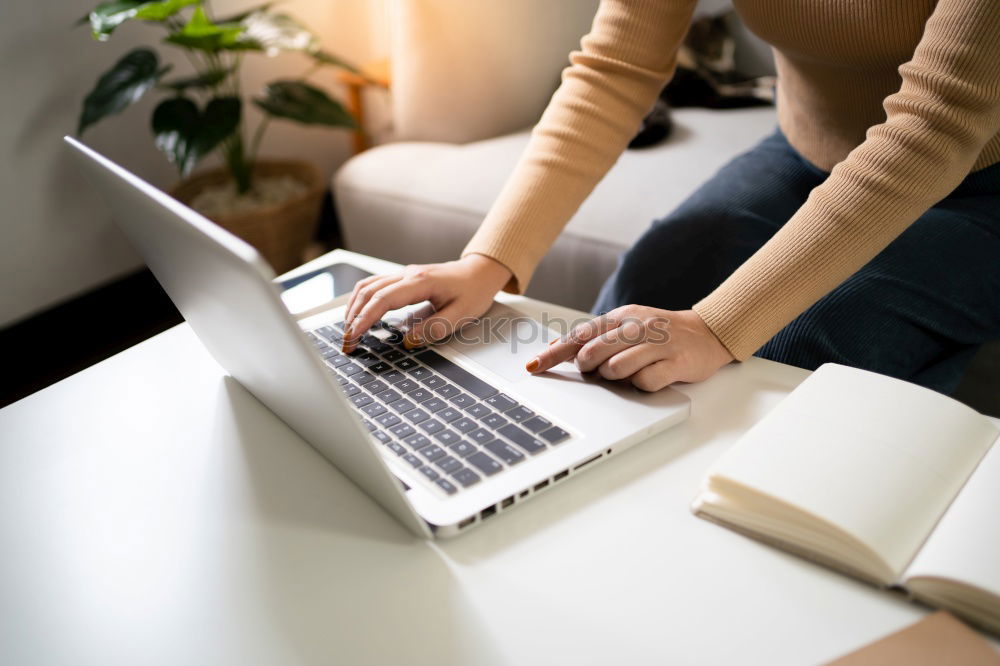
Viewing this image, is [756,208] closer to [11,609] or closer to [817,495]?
[817,495]

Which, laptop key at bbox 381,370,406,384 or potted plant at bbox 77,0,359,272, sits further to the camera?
potted plant at bbox 77,0,359,272

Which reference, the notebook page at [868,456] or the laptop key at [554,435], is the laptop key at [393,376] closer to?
the laptop key at [554,435]

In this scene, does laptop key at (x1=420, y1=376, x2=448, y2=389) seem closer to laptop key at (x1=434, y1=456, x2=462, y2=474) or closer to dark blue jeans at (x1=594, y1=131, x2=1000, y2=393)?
laptop key at (x1=434, y1=456, x2=462, y2=474)

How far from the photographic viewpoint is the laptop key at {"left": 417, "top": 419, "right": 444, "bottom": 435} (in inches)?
21.9

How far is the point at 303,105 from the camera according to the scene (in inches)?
70.2

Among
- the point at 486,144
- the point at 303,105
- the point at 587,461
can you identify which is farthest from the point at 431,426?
the point at 303,105

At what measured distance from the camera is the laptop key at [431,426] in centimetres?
56

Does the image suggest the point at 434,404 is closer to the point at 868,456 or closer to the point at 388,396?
the point at 388,396

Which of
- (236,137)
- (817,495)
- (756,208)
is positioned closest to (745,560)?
(817,495)

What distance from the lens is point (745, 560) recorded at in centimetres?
46

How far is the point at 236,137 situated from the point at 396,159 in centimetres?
46

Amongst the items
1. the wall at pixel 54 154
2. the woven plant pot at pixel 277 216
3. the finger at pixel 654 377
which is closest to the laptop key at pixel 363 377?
the finger at pixel 654 377

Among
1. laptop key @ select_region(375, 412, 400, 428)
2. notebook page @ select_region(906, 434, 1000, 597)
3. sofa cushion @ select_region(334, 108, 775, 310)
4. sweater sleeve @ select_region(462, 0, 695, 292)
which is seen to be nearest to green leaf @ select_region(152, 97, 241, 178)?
sofa cushion @ select_region(334, 108, 775, 310)

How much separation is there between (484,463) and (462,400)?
0.09m
